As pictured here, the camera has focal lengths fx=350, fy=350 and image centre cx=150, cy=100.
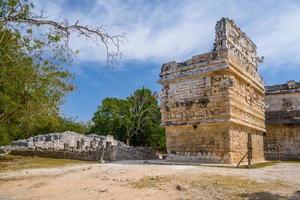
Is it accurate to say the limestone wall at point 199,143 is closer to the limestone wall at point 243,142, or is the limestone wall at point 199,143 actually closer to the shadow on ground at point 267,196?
the limestone wall at point 243,142

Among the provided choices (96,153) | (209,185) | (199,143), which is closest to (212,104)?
(199,143)

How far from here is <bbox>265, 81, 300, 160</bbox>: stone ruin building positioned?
2416 centimetres

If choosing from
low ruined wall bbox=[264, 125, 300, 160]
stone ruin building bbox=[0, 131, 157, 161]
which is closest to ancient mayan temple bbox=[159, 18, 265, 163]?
stone ruin building bbox=[0, 131, 157, 161]

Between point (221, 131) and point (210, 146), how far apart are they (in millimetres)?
862

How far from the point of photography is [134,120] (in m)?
37.5

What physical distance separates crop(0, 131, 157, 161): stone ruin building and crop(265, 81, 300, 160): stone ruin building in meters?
8.48

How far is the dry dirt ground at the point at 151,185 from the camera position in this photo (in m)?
8.75

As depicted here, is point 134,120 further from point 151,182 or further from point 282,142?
point 151,182

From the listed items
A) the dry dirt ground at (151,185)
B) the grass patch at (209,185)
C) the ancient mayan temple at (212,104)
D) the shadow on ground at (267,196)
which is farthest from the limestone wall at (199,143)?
the shadow on ground at (267,196)

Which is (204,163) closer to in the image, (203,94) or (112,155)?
(203,94)

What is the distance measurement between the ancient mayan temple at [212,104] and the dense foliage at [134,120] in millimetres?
19153

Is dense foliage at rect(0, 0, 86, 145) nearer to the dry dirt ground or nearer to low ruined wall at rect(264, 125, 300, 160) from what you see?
the dry dirt ground

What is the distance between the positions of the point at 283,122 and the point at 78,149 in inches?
559

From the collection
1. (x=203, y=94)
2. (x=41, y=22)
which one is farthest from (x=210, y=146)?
(x=41, y=22)
